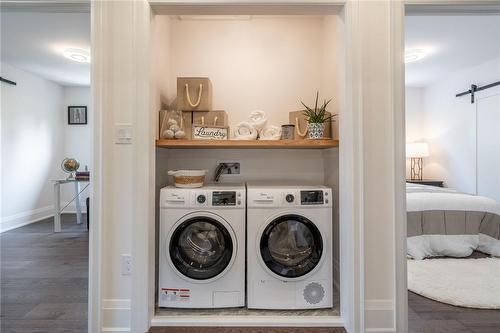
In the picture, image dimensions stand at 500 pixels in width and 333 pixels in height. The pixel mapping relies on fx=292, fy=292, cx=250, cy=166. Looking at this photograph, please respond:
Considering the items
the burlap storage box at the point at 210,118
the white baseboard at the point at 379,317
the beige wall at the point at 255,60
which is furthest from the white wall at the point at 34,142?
the white baseboard at the point at 379,317

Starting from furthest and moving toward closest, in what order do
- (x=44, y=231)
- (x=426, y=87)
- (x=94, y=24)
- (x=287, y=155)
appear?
(x=426, y=87), (x=44, y=231), (x=287, y=155), (x=94, y=24)

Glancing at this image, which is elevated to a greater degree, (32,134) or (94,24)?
(94,24)

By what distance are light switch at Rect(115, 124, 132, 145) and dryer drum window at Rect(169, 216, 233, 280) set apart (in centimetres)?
65

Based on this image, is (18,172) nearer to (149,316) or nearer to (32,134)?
(32,134)

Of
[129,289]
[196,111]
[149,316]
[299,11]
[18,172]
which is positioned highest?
[299,11]

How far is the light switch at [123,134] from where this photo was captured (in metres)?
1.78

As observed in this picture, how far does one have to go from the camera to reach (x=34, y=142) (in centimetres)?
477

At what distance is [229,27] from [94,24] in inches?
52.8

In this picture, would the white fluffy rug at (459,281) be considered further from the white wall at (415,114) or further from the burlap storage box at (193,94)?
the white wall at (415,114)

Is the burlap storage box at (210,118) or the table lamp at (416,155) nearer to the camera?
the burlap storage box at (210,118)

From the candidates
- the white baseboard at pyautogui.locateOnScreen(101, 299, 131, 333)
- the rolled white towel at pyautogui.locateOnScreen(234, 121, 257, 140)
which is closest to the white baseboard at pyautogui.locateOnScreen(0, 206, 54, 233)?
the white baseboard at pyautogui.locateOnScreen(101, 299, 131, 333)

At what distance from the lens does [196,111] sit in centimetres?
234

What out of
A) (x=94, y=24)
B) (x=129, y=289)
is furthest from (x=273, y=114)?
(x=129, y=289)

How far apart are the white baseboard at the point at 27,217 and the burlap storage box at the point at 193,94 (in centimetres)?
373
